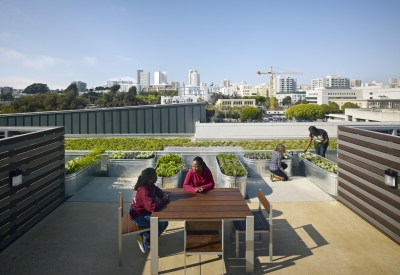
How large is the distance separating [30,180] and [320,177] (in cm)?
653

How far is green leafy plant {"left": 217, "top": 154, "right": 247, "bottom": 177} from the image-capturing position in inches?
273

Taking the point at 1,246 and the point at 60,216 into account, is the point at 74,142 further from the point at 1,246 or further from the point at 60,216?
the point at 1,246

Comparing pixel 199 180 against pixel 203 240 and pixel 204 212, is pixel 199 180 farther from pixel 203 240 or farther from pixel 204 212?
pixel 203 240

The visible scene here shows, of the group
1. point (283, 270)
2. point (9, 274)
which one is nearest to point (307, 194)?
point (283, 270)

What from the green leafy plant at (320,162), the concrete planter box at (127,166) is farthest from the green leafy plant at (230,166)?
the green leafy plant at (320,162)

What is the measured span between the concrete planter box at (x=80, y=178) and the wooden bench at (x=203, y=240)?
4234 millimetres

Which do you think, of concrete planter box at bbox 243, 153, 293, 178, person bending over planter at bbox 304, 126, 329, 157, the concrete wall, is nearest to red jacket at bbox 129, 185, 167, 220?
concrete planter box at bbox 243, 153, 293, 178

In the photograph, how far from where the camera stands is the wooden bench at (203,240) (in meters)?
3.63

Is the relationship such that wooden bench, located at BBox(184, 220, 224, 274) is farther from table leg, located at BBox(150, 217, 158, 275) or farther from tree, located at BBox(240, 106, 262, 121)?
tree, located at BBox(240, 106, 262, 121)

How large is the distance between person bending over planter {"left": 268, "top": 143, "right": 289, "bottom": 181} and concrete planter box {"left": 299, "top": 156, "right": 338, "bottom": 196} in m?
0.71

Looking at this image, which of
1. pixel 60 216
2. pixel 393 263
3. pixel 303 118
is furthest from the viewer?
pixel 303 118

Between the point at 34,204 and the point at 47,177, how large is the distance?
2.22ft

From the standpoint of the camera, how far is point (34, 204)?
550 cm

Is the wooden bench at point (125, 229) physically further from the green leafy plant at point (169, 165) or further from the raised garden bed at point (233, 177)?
the raised garden bed at point (233, 177)
